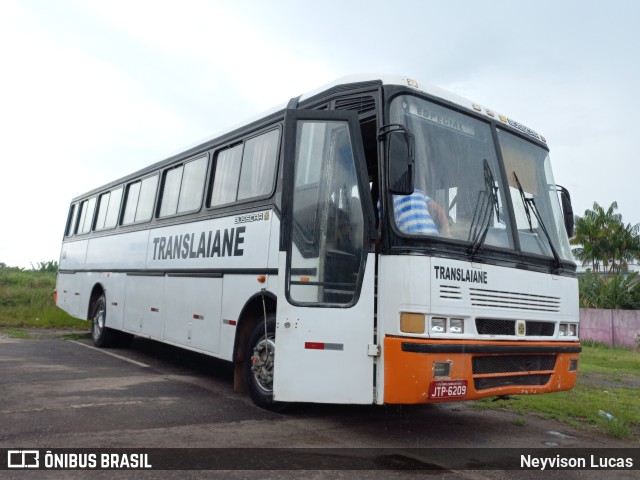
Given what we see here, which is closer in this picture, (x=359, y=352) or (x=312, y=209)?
(x=359, y=352)

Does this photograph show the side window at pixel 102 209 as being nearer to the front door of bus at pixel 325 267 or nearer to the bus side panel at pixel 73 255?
the bus side panel at pixel 73 255

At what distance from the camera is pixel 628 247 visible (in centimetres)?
3797

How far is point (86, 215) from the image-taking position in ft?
45.0

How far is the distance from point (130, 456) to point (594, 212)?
133 ft

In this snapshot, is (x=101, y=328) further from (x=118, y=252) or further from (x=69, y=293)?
(x=69, y=293)

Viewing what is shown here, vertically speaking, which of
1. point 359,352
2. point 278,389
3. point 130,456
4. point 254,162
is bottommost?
point 130,456

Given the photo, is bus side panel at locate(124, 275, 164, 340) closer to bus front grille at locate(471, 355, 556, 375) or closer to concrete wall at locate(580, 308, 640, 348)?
bus front grille at locate(471, 355, 556, 375)

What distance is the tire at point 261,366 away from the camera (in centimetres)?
607

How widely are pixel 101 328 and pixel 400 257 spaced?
8.45 m

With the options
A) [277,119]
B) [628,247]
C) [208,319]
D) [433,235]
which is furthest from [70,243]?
[628,247]

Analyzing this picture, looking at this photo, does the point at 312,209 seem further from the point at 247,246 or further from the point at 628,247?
the point at 628,247

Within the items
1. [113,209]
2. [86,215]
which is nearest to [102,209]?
[113,209]

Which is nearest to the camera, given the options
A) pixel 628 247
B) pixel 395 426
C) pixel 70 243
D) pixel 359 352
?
pixel 359 352

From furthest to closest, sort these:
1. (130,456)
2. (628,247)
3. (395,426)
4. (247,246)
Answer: (628,247)
(247,246)
(395,426)
(130,456)
